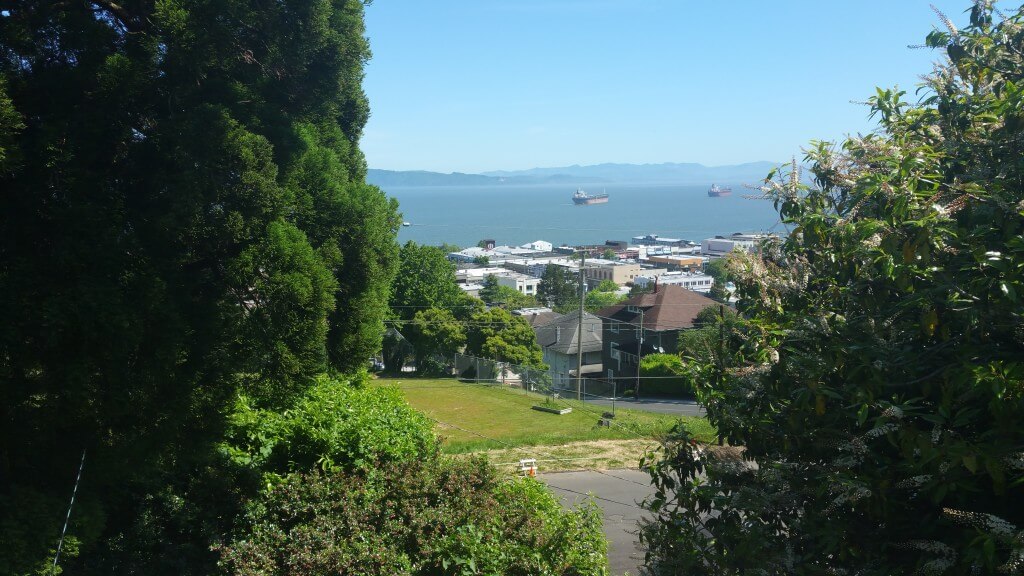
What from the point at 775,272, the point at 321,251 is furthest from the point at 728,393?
the point at 321,251

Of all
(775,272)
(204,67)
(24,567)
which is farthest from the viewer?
(204,67)

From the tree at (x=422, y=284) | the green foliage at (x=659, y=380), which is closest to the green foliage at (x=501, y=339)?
the tree at (x=422, y=284)

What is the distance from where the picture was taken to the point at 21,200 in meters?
5.45

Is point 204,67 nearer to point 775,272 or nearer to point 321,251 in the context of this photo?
point 321,251

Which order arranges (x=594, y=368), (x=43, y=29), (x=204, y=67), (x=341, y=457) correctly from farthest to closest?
1. (x=594, y=368)
2. (x=341, y=457)
3. (x=204, y=67)
4. (x=43, y=29)

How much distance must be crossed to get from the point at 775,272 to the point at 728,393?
88 centimetres

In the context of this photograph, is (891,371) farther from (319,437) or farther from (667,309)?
(667,309)

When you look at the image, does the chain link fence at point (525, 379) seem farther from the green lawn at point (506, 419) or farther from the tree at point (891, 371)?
the tree at point (891, 371)

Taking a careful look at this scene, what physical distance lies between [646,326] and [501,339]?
8.48 meters

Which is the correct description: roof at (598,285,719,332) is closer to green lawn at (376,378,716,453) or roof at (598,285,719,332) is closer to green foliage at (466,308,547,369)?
green foliage at (466,308,547,369)

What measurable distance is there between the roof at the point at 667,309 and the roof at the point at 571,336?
1.39m

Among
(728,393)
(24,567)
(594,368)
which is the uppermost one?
(728,393)

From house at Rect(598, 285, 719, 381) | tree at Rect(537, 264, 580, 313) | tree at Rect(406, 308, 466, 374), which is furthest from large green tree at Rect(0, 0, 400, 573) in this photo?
tree at Rect(537, 264, 580, 313)

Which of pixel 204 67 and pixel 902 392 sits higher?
pixel 204 67
